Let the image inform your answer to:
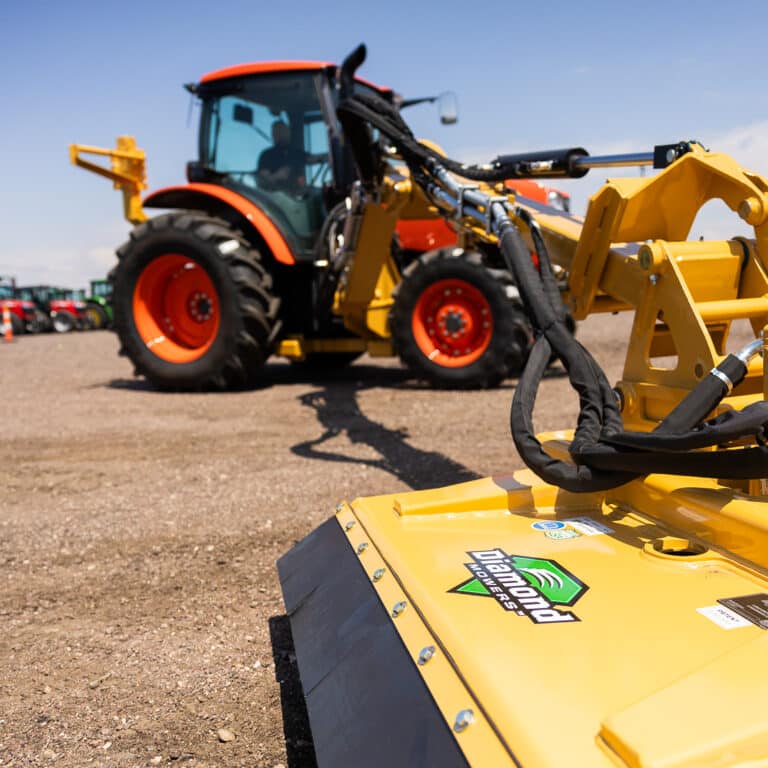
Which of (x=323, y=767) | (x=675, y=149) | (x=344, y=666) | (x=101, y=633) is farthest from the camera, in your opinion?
(x=675, y=149)

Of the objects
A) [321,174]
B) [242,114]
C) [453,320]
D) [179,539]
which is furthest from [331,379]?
[179,539]

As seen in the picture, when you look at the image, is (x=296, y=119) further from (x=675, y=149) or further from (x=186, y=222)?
(x=675, y=149)

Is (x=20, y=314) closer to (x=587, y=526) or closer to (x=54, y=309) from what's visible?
(x=54, y=309)

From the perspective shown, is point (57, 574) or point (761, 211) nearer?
point (761, 211)

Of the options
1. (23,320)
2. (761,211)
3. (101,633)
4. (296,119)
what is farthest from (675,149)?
(23,320)

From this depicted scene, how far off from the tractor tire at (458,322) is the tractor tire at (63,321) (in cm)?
2025

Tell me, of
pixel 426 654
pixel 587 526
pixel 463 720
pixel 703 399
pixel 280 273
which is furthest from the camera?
pixel 280 273

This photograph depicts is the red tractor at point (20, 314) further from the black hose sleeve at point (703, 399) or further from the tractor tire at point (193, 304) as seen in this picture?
the black hose sleeve at point (703, 399)

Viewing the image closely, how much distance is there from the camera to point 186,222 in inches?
254

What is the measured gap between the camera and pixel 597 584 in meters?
1.63

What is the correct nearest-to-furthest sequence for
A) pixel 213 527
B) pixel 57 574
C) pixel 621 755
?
pixel 621 755, pixel 57 574, pixel 213 527

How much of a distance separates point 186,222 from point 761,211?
508 centimetres

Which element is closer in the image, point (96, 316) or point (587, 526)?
point (587, 526)

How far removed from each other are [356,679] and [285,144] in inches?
225
